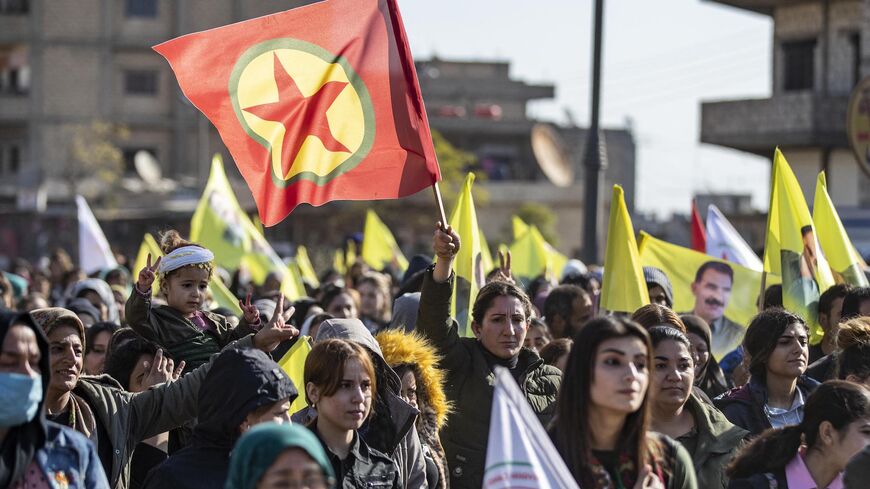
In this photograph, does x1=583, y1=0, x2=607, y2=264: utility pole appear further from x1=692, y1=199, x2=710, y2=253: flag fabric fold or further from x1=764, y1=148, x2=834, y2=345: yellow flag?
x1=764, y1=148, x2=834, y2=345: yellow flag

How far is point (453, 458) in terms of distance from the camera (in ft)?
22.3

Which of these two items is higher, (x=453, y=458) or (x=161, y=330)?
(x=161, y=330)

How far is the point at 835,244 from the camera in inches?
393

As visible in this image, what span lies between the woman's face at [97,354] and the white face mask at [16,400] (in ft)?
12.4

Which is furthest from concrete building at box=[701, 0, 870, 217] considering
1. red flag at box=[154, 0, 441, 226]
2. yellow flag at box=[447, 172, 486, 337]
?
red flag at box=[154, 0, 441, 226]

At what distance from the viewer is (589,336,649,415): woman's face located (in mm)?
4344

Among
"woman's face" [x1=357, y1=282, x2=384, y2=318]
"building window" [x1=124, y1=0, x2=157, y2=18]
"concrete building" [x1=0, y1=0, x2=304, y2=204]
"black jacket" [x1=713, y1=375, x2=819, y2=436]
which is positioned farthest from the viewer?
"building window" [x1=124, y1=0, x2=157, y2=18]

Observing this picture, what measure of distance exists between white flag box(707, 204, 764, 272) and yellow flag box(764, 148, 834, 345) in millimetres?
2989

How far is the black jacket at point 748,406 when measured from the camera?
21.0 ft

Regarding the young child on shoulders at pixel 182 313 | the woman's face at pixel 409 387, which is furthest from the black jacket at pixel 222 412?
the young child on shoulders at pixel 182 313

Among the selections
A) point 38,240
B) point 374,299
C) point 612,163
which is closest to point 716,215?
point 374,299

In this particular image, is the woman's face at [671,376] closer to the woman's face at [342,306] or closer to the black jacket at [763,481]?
the black jacket at [763,481]

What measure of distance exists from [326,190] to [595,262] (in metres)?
8.34

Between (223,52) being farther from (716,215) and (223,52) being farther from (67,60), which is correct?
(67,60)
